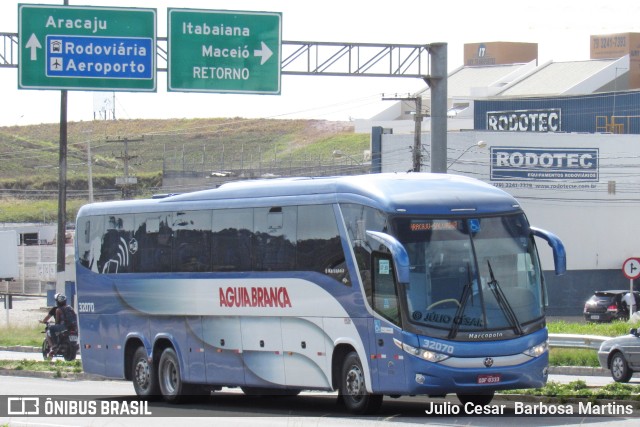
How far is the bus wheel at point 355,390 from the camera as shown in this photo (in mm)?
15945

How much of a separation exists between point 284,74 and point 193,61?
189 centimetres

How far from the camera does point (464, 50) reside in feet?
407

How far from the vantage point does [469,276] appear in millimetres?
15609

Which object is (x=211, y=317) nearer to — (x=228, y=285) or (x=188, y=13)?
(x=228, y=285)

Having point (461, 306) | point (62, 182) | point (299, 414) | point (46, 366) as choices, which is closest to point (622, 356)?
point (299, 414)

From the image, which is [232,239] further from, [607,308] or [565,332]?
[607,308]

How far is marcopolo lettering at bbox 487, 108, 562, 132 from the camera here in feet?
249

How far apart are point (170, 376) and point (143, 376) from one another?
0.66m

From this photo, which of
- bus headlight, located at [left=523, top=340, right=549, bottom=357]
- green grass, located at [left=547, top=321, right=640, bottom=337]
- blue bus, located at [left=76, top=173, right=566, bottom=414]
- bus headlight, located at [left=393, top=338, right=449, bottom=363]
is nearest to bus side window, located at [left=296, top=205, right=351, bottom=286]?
blue bus, located at [left=76, top=173, right=566, bottom=414]

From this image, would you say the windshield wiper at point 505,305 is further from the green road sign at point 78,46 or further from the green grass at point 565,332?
the green grass at point 565,332

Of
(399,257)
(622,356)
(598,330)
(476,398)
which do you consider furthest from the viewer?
(598,330)

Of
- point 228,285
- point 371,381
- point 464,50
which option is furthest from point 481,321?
point 464,50

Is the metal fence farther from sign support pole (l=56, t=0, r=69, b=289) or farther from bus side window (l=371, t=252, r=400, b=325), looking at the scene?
bus side window (l=371, t=252, r=400, b=325)

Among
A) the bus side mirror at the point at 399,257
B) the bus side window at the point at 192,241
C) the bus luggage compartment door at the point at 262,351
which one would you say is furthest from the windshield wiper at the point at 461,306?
the bus side window at the point at 192,241
